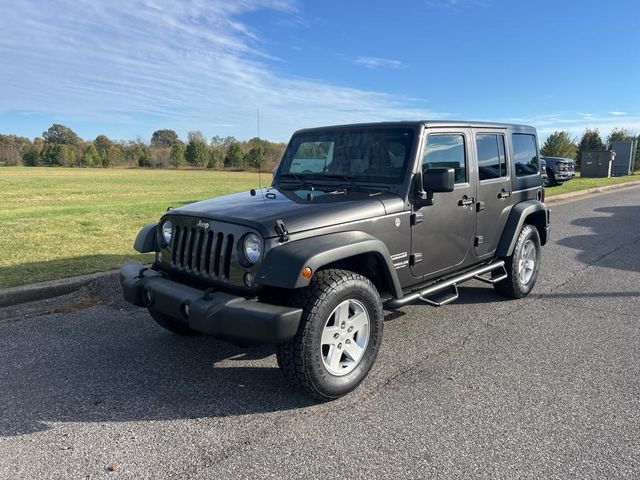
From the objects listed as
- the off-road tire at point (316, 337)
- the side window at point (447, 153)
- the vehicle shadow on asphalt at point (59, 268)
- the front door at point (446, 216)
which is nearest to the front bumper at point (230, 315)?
the off-road tire at point (316, 337)

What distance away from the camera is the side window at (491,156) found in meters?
4.86

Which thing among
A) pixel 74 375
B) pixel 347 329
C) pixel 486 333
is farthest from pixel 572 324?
pixel 74 375

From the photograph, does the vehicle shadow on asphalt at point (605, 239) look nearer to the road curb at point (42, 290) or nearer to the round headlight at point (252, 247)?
the round headlight at point (252, 247)

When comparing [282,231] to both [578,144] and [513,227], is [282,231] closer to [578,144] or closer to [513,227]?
[513,227]

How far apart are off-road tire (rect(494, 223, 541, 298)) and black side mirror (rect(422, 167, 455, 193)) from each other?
74.3 inches

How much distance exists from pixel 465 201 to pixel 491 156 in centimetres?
80

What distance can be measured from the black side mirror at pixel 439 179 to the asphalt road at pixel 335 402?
1382mm

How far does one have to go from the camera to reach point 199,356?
4051mm

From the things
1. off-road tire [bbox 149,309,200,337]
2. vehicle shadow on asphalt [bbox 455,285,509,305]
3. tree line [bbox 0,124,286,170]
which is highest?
tree line [bbox 0,124,286,170]

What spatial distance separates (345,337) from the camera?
3.45 metres

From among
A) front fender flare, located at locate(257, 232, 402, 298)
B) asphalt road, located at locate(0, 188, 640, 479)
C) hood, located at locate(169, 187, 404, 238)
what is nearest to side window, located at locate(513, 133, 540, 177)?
asphalt road, located at locate(0, 188, 640, 479)

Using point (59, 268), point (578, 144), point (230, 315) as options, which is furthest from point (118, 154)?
point (230, 315)

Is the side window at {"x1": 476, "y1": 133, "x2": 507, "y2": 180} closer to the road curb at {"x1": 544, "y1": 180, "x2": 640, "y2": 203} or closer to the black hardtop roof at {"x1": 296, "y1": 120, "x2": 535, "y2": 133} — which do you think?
the black hardtop roof at {"x1": 296, "y1": 120, "x2": 535, "y2": 133}

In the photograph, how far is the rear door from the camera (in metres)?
4.84
